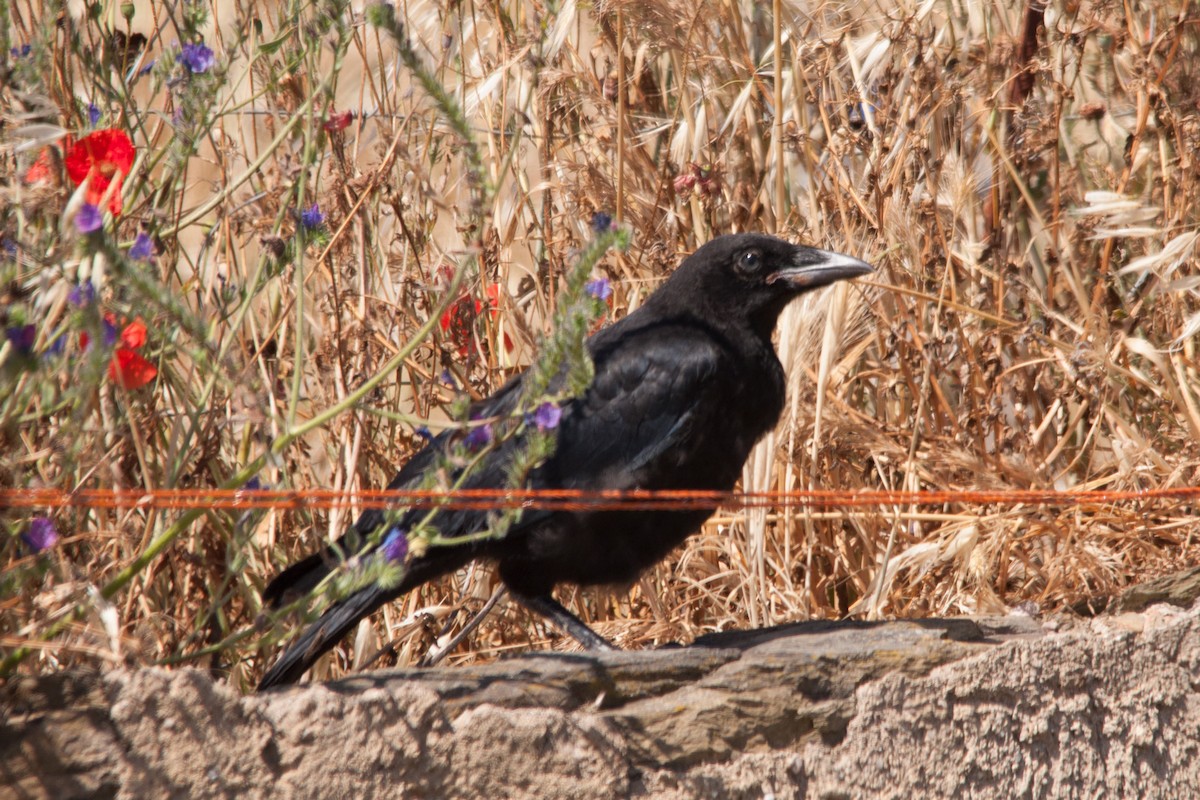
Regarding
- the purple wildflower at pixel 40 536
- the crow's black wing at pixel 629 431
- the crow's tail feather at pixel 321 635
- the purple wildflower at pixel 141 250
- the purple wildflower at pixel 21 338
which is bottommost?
the crow's tail feather at pixel 321 635

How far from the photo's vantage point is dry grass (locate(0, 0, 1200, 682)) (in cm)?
320

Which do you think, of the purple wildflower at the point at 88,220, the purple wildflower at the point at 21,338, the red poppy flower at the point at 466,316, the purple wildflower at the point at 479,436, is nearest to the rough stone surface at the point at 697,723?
the purple wildflower at the point at 479,436

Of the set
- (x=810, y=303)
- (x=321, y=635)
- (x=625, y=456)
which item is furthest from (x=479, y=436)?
(x=810, y=303)

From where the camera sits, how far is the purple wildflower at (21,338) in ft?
5.44

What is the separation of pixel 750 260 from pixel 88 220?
2.04 metres

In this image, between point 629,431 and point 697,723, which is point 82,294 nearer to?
point 697,723

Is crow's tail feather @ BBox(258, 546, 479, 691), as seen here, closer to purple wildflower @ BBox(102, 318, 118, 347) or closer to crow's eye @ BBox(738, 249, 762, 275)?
purple wildflower @ BBox(102, 318, 118, 347)

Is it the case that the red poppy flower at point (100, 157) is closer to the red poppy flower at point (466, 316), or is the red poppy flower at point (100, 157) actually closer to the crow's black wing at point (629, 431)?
the crow's black wing at point (629, 431)

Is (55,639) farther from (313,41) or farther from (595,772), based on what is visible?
(313,41)

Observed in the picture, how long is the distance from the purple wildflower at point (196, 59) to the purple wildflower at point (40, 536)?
80cm

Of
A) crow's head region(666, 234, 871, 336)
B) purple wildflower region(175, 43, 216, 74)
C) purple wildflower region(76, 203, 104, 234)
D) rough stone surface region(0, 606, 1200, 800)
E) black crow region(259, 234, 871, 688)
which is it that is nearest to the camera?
purple wildflower region(76, 203, 104, 234)

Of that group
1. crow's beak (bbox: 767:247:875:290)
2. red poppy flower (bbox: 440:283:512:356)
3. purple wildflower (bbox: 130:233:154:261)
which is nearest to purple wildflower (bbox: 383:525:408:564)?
purple wildflower (bbox: 130:233:154:261)

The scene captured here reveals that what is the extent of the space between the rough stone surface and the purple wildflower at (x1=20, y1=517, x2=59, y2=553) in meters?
0.18

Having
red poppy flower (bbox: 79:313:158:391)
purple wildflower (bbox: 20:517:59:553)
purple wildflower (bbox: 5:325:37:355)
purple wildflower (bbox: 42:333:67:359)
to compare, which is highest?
purple wildflower (bbox: 5:325:37:355)
